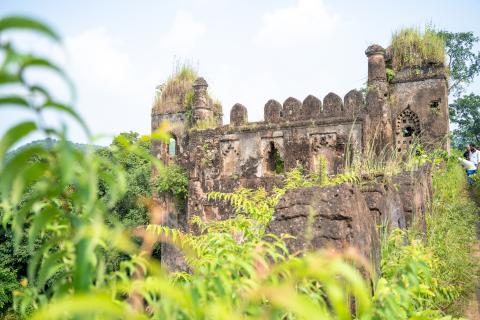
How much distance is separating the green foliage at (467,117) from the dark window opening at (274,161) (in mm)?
17362

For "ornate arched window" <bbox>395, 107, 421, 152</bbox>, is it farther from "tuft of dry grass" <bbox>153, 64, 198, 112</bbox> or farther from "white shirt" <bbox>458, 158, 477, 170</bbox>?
"tuft of dry grass" <bbox>153, 64, 198, 112</bbox>

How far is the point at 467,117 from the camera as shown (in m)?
27.4

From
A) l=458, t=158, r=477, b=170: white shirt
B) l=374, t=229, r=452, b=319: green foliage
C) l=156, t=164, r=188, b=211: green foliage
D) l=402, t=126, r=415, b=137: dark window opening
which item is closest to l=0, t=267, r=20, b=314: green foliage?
l=156, t=164, r=188, b=211: green foliage

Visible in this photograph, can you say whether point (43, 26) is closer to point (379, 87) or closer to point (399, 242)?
point (399, 242)

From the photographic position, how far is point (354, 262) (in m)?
2.12

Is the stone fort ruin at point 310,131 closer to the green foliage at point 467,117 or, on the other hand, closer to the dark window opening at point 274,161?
the dark window opening at point 274,161

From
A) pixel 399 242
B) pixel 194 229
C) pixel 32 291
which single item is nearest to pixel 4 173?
pixel 32 291

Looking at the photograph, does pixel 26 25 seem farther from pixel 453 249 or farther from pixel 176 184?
pixel 176 184

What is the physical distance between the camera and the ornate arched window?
11.1m

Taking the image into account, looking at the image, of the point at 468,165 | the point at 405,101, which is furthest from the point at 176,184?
the point at 468,165

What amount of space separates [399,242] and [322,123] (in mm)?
8507

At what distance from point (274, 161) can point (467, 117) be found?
18.6 metres

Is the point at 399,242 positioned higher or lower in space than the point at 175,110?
lower

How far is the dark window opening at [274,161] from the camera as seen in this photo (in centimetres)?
1240
